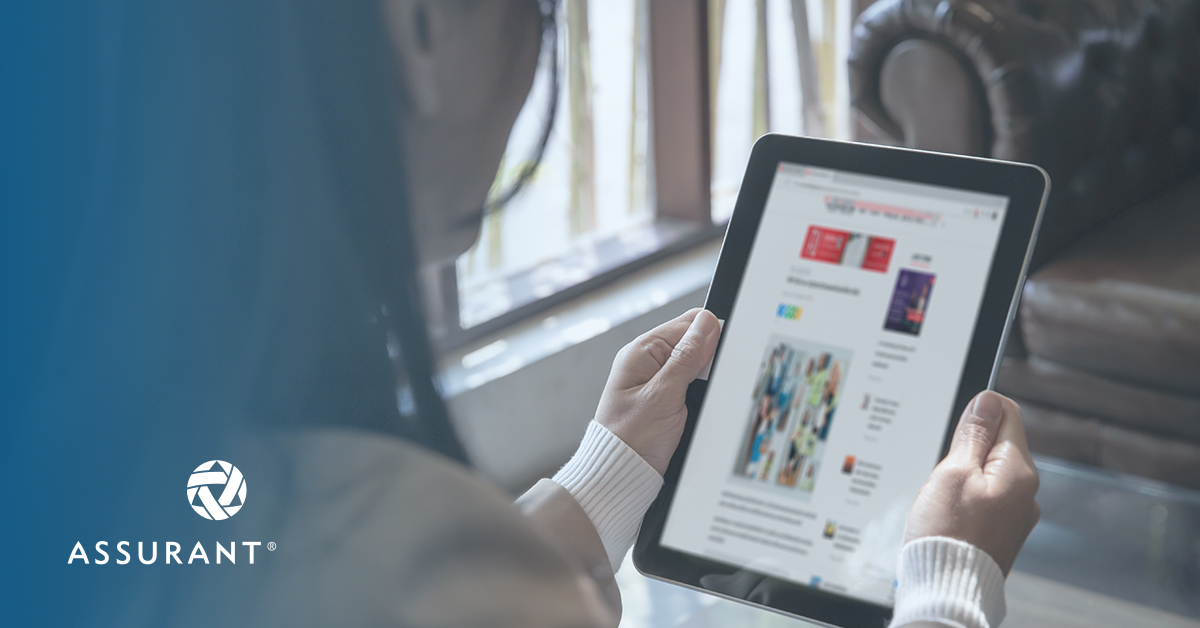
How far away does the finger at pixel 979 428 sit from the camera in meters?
0.57

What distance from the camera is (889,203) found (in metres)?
0.63

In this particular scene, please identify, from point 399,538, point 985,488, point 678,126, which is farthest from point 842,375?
point 678,126

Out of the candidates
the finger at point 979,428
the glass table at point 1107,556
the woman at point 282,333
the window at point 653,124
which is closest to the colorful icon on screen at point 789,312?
the finger at point 979,428

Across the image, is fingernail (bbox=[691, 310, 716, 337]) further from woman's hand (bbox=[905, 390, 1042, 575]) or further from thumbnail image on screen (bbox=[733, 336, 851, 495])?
woman's hand (bbox=[905, 390, 1042, 575])

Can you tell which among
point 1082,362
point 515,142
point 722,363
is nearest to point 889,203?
point 722,363

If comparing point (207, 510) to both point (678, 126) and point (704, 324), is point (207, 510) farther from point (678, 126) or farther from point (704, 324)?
point (678, 126)

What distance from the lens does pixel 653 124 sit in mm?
2184

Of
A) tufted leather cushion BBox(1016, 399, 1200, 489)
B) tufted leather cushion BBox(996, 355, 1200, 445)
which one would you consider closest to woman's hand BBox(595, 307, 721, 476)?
tufted leather cushion BBox(996, 355, 1200, 445)

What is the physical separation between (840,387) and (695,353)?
0.33ft

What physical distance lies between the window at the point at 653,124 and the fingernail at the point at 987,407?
926mm

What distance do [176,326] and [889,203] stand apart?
1.74 feet

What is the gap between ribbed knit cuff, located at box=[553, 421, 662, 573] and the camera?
0.63 metres

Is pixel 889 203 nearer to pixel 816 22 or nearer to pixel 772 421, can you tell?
pixel 772 421

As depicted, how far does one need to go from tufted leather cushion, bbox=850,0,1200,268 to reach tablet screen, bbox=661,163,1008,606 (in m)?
0.97
